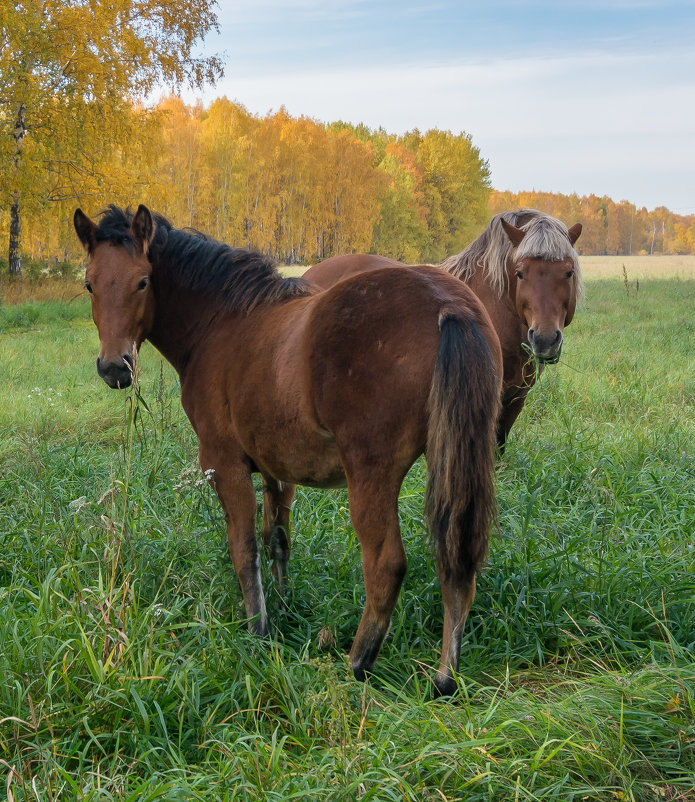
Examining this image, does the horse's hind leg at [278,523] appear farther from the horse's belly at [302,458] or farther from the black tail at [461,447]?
the black tail at [461,447]

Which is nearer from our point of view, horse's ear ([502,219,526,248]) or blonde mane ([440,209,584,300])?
blonde mane ([440,209,584,300])

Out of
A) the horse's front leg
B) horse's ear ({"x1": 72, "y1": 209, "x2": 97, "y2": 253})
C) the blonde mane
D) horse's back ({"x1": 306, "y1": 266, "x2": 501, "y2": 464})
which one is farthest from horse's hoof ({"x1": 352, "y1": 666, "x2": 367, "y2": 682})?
the blonde mane

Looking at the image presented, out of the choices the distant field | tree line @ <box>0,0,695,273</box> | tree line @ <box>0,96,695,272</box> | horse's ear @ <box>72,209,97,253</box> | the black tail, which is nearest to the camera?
the black tail

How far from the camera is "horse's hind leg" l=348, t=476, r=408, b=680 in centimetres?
276

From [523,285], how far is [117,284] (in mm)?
2889

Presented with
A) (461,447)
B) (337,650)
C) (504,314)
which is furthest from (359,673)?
(504,314)

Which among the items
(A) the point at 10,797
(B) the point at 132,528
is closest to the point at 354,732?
(A) the point at 10,797

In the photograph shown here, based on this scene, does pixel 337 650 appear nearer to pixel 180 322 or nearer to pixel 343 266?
pixel 180 322

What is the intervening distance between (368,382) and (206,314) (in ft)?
4.39

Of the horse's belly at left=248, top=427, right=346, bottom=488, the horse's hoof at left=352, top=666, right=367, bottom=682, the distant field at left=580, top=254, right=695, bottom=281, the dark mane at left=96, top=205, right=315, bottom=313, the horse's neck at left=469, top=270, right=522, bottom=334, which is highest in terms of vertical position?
the distant field at left=580, top=254, right=695, bottom=281

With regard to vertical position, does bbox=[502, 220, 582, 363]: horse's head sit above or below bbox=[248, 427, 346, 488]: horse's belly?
above

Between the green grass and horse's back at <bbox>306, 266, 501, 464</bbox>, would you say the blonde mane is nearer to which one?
the green grass

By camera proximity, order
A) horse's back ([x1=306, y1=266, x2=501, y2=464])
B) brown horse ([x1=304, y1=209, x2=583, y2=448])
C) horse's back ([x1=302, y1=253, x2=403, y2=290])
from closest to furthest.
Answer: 1. horse's back ([x1=306, y1=266, x2=501, y2=464])
2. brown horse ([x1=304, y1=209, x2=583, y2=448])
3. horse's back ([x1=302, y1=253, x2=403, y2=290])

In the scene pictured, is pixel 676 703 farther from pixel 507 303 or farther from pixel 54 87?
pixel 54 87
